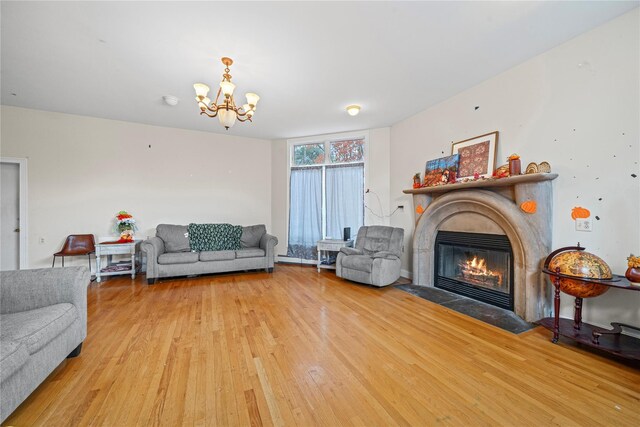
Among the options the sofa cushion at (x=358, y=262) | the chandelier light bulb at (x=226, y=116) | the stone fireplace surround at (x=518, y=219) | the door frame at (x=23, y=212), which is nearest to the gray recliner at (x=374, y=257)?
the sofa cushion at (x=358, y=262)

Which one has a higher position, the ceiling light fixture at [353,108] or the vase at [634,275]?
the ceiling light fixture at [353,108]

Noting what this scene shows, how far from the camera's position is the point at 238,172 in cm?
555

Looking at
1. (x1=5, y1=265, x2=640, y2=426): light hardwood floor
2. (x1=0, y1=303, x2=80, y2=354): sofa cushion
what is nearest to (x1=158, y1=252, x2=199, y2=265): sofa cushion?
(x1=5, y1=265, x2=640, y2=426): light hardwood floor

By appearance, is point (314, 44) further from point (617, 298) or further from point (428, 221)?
point (617, 298)

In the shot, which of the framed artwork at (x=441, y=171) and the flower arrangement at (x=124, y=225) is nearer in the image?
the framed artwork at (x=441, y=171)

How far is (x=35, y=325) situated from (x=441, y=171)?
14.0 ft

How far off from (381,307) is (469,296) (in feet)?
4.28

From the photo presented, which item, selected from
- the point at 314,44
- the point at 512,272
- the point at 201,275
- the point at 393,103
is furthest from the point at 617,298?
the point at 201,275

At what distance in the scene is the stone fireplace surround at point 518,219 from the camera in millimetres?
2529

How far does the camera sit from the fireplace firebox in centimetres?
296

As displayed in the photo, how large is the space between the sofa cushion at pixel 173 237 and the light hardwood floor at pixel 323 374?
167 centimetres

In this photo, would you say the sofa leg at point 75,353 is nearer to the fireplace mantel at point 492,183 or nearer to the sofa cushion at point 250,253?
the sofa cushion at point 250,253

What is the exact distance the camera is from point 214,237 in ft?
15.9

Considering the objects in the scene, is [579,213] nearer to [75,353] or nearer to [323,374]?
[323,374]
